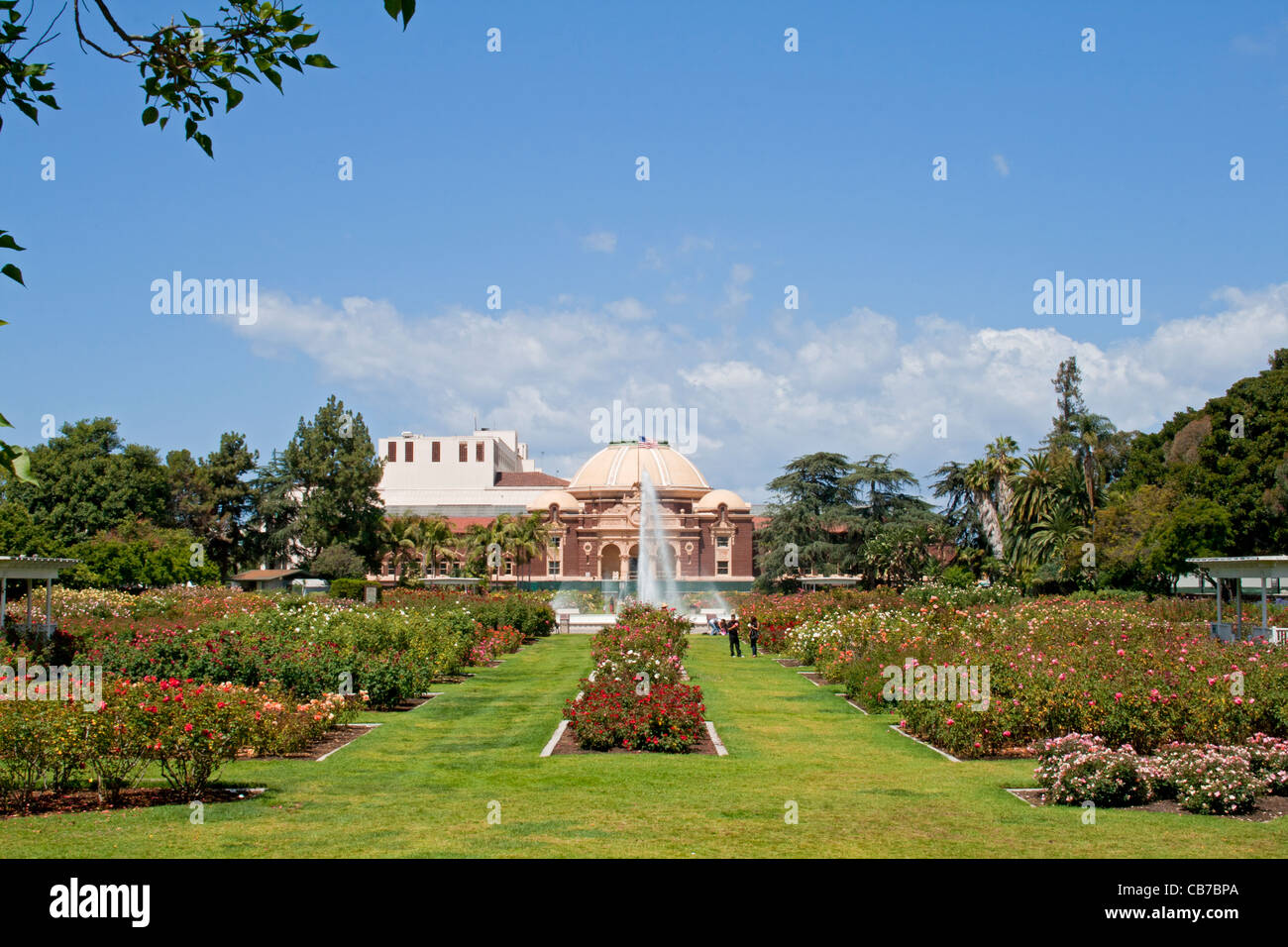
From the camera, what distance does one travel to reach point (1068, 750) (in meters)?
11.0

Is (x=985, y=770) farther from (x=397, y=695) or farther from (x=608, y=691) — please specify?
(x=397, y=695)

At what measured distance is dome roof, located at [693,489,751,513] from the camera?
272 feet

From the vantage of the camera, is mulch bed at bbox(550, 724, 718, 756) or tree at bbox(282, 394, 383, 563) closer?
mulch bed at bbox(550, 724, 718, 756)

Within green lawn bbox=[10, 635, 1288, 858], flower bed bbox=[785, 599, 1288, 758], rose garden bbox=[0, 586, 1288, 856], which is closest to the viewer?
green lawn bbox=[10, 635, 1288, 858]

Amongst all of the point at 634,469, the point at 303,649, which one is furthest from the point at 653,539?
the point at 303,649

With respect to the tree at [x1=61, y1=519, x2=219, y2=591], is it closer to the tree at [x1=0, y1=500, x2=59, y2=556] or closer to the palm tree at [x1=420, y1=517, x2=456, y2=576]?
the tree at [x1=0, y1=500, x2=59, y2=556]

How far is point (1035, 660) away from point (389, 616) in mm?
14193

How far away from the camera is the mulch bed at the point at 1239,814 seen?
969 centimetres

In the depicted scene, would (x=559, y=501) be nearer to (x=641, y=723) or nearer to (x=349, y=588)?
(x=349, y=588)

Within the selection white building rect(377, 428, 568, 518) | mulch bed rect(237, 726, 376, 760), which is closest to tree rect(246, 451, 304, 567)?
white building rect(377, 428, 568, 518)

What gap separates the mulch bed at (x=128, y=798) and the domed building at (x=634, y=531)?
227 ft

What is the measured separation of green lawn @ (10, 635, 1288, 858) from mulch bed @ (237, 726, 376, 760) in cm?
27

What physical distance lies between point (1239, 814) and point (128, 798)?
9.86m
